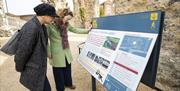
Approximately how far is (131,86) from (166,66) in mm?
1630

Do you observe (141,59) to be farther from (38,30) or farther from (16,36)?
(16,36)

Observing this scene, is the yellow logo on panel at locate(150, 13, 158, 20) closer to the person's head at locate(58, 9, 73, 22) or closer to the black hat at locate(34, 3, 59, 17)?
the black hat at locate(34, 3, 59, 17)

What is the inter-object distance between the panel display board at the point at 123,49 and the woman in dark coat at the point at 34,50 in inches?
20.1

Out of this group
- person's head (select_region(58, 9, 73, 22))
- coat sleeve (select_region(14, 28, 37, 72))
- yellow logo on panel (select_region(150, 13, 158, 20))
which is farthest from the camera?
person's head (select_region(58, 9, 73, 22))

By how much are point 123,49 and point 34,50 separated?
0.85 m

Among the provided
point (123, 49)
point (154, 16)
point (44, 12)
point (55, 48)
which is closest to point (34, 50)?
point (44, 12)

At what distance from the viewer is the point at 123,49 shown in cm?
158

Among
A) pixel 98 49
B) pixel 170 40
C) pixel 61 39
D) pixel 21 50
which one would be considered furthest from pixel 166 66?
pixel 21 50

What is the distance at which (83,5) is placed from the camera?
1386 cm

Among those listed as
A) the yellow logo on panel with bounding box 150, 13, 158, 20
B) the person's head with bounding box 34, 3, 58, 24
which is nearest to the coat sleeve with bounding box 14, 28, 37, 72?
the person's head with bounding box 34, 3, 58, 24

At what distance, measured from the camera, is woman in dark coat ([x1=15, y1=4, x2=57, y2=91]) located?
1.83 meters

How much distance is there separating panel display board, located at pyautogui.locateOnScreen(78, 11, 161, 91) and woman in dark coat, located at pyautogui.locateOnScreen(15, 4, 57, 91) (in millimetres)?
511

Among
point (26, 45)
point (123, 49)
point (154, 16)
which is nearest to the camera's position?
point (154, 16)

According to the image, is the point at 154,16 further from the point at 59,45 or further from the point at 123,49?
the point at 59,45
